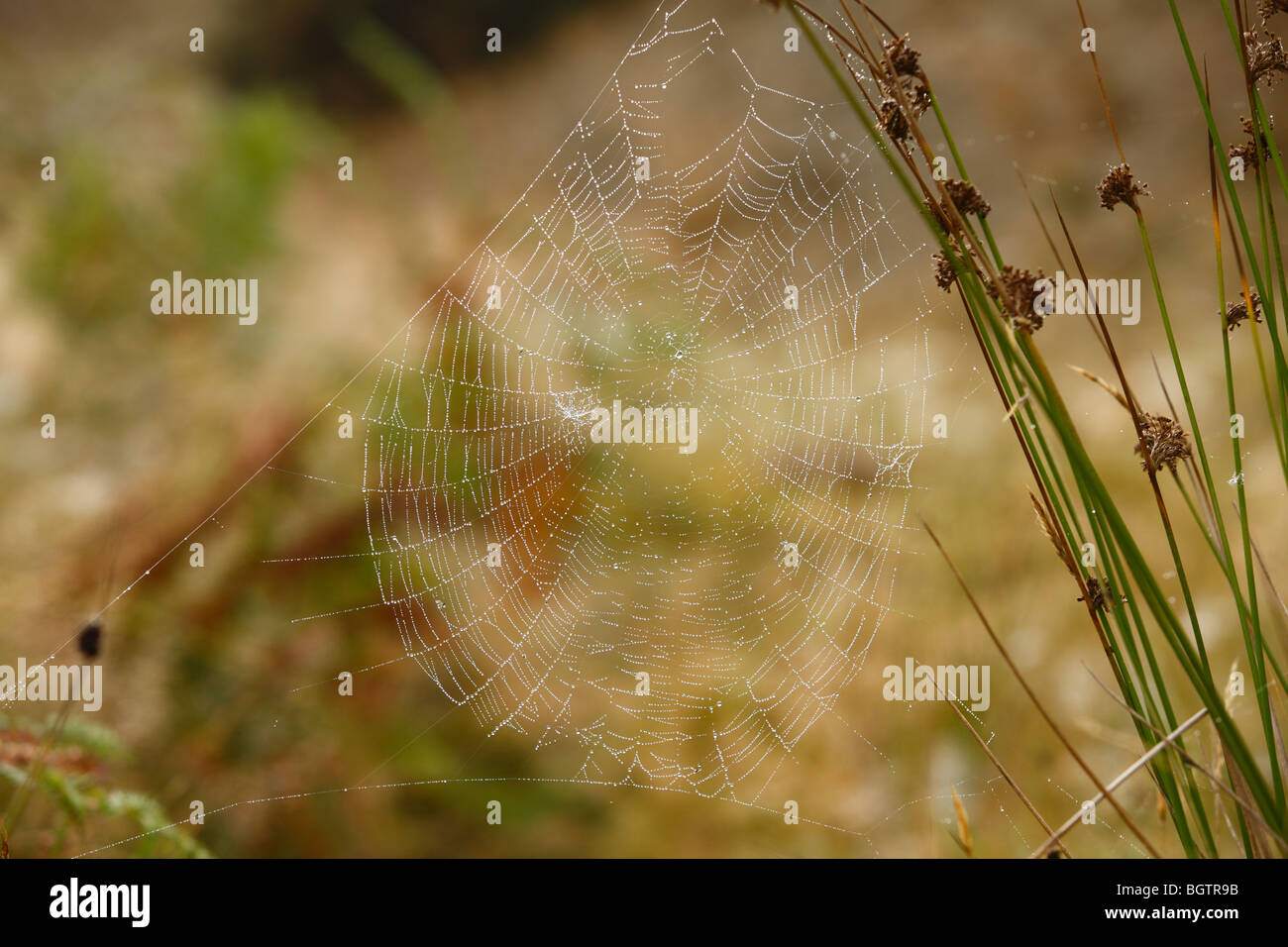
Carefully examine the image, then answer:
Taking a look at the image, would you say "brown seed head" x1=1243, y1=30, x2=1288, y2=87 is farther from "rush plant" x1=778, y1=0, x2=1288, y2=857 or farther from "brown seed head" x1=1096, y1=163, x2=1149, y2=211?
"brown seed head" x1=1096, y1=163, x2=1149, y2=211

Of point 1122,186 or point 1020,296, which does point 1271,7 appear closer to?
point 1122,186

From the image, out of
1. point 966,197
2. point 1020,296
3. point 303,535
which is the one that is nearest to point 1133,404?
point 1020,296

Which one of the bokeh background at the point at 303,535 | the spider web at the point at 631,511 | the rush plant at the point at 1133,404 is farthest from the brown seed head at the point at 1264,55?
the spider web at the point at 631,511
